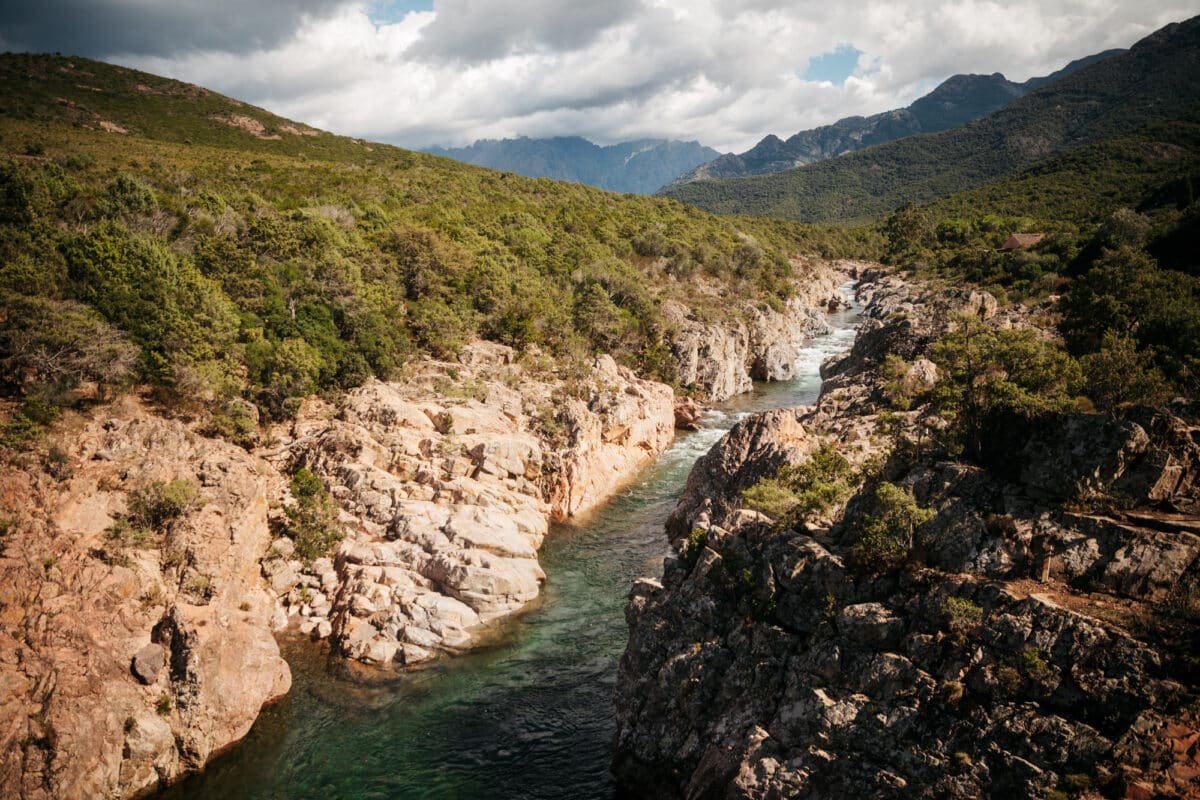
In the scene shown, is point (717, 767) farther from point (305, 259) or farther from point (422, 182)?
point (422, 182)

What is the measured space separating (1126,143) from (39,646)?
179611 mm

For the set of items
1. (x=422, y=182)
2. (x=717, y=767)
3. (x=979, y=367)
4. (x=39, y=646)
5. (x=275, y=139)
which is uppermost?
(x=275, y=139)

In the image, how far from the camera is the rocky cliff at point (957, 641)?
11.2m

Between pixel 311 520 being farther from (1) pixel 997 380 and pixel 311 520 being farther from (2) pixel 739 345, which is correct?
(2) pixel 739 345

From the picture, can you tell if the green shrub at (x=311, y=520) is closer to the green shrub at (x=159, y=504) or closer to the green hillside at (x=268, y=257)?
the green shrub at (x=159, y=504)

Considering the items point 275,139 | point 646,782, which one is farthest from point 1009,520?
point 275,139

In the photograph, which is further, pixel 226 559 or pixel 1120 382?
pixel 226 559

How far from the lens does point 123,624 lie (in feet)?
69.2

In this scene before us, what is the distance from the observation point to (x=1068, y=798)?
10.5m

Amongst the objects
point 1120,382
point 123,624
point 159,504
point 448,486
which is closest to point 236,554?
point 159,504

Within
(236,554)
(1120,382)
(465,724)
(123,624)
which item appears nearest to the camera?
(1120,382)

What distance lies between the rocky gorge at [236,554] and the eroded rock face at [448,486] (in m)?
0.11

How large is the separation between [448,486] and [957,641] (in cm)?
2527

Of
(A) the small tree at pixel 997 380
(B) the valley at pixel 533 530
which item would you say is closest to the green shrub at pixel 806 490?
(B) the valley at pixel 533 530
